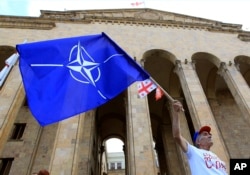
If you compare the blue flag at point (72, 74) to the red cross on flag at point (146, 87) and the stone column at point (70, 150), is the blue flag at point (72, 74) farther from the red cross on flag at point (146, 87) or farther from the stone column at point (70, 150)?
the stone column at point (70, 150)

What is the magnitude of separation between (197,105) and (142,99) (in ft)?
8.47

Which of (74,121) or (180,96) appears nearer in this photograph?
(74,121)

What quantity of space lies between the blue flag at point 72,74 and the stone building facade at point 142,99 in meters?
4.36

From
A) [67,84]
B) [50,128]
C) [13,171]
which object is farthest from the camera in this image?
[50,128]

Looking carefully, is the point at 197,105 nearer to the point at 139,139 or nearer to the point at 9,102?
the point at 139,139

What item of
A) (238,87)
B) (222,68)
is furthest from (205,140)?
(222,68)

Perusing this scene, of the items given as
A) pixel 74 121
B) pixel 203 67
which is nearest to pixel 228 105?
pixel 203 67

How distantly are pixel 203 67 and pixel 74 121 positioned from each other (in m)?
10.4

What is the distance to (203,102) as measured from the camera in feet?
37.6

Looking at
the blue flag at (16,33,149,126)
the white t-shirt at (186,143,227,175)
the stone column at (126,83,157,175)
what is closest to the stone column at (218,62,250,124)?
the stone column at (126,83,157,175)

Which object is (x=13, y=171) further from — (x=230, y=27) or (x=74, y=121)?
(x=230, y=27)

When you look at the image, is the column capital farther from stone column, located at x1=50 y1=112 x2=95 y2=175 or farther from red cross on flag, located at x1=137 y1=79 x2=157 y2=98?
red cross on flag, located at x1=137 y1=79 x2=157 y2=98

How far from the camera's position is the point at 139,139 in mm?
9430

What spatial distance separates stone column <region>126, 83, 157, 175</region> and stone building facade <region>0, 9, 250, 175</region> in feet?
0.12
